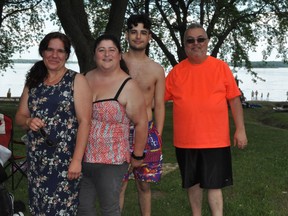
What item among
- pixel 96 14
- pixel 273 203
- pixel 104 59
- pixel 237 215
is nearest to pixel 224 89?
pixel 104 59

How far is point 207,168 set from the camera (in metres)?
4.30

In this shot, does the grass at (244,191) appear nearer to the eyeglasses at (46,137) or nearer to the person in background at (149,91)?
the person in background at (149,91)

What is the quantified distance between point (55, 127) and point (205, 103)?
166 centimetres

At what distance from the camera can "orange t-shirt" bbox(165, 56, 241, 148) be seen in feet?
13.9

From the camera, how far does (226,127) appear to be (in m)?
4.35

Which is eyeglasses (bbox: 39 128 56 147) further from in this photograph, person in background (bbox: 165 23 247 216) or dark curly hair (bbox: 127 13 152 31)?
person in background (bbox: 165 23 247 216)

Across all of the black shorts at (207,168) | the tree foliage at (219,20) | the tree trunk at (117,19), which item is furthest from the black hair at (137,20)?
the tree foliage at (219,20)

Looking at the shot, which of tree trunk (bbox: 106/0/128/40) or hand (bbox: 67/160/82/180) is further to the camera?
tree trunk (bbox: 106/0/128/40)

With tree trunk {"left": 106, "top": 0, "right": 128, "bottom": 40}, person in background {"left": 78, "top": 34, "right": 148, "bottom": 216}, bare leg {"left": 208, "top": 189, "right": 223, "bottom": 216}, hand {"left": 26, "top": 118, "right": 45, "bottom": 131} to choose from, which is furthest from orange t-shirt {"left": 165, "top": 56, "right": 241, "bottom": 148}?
tree trunk {"left": 106, "top": 0, "right": 128, "bottom": 40}

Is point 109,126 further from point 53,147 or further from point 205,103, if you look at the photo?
point 205,103

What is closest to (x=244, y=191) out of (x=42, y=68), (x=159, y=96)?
(x=159, y=96)

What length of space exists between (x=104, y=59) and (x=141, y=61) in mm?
840

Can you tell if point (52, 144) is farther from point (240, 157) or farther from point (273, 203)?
point (240, 157)

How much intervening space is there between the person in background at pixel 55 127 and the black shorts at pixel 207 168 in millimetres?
1411
